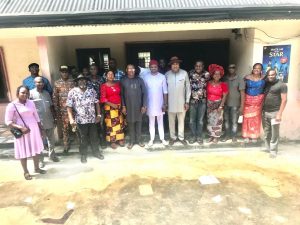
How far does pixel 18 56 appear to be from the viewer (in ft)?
23.8

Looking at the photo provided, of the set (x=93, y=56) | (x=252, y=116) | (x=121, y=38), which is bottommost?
(x=252, y=116)

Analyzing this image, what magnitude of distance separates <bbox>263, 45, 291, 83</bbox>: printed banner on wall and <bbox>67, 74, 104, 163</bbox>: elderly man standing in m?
3.60

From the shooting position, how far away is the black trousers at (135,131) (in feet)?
20.5

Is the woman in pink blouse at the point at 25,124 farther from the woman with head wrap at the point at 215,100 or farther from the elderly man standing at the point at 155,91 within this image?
the woman with head wrap at the point at 215,100

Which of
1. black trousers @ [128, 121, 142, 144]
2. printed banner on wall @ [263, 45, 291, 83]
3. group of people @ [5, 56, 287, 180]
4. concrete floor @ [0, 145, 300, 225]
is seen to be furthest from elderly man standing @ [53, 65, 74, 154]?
printed banner on wall @ [263, 45, 291, 83]

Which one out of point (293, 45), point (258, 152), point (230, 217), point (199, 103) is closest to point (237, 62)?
point (293, 45)

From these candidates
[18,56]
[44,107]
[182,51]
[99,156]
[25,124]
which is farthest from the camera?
[182,51]

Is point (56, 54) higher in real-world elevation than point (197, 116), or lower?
higher

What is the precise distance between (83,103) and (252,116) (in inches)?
134

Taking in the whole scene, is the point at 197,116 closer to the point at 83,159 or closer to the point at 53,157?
the point at 83,159

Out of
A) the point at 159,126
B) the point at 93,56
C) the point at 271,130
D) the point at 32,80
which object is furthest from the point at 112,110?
the point at 271,130

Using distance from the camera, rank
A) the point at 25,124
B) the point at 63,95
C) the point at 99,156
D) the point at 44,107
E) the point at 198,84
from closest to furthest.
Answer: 1. the point at 25,124
2. the point at 44,107
3. the point at 63,95
4. the point at 99,156
5. the point at 198,84

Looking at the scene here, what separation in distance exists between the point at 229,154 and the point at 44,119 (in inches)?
146

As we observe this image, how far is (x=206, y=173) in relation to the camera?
17.2ft
